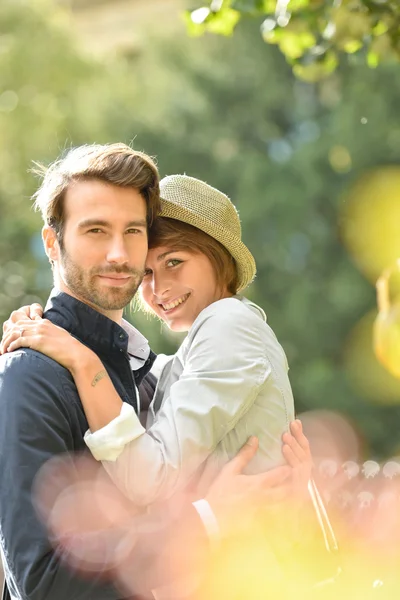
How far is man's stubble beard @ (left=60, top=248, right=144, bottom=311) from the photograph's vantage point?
8.73 ft

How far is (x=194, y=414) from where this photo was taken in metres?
2.43

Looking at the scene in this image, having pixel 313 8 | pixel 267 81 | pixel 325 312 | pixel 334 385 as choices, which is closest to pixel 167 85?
pixel 267 81

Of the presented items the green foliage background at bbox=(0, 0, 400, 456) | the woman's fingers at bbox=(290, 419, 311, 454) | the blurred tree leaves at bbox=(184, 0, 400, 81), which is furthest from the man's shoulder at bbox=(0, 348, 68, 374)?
the green foliage background at bbox=(0, 0, 400, 456)

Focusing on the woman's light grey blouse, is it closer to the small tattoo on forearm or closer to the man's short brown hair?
Result: the small tattoo on forearm

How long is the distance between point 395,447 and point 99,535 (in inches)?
→ 439

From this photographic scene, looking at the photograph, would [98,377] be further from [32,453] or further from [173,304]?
[173,304]

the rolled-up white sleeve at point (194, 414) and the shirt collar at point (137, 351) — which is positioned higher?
the shirt collar at point (137, 351)

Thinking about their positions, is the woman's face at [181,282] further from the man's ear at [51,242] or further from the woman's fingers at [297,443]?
the woman's fingers at [297,443]

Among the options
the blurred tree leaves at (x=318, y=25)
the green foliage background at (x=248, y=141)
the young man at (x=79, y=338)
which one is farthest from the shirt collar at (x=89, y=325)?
the green foliage background at (x=248, y=141)

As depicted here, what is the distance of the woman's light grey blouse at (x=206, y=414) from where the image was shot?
2354mm

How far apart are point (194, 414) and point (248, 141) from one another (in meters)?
12.8

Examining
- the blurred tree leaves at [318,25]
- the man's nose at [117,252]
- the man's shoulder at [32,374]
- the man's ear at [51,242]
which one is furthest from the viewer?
the blurred tree leaves at [318,25]

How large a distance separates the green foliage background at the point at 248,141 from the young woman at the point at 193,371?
10.1 meters

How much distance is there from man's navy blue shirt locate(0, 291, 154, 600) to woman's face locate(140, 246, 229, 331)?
0.61 metres
